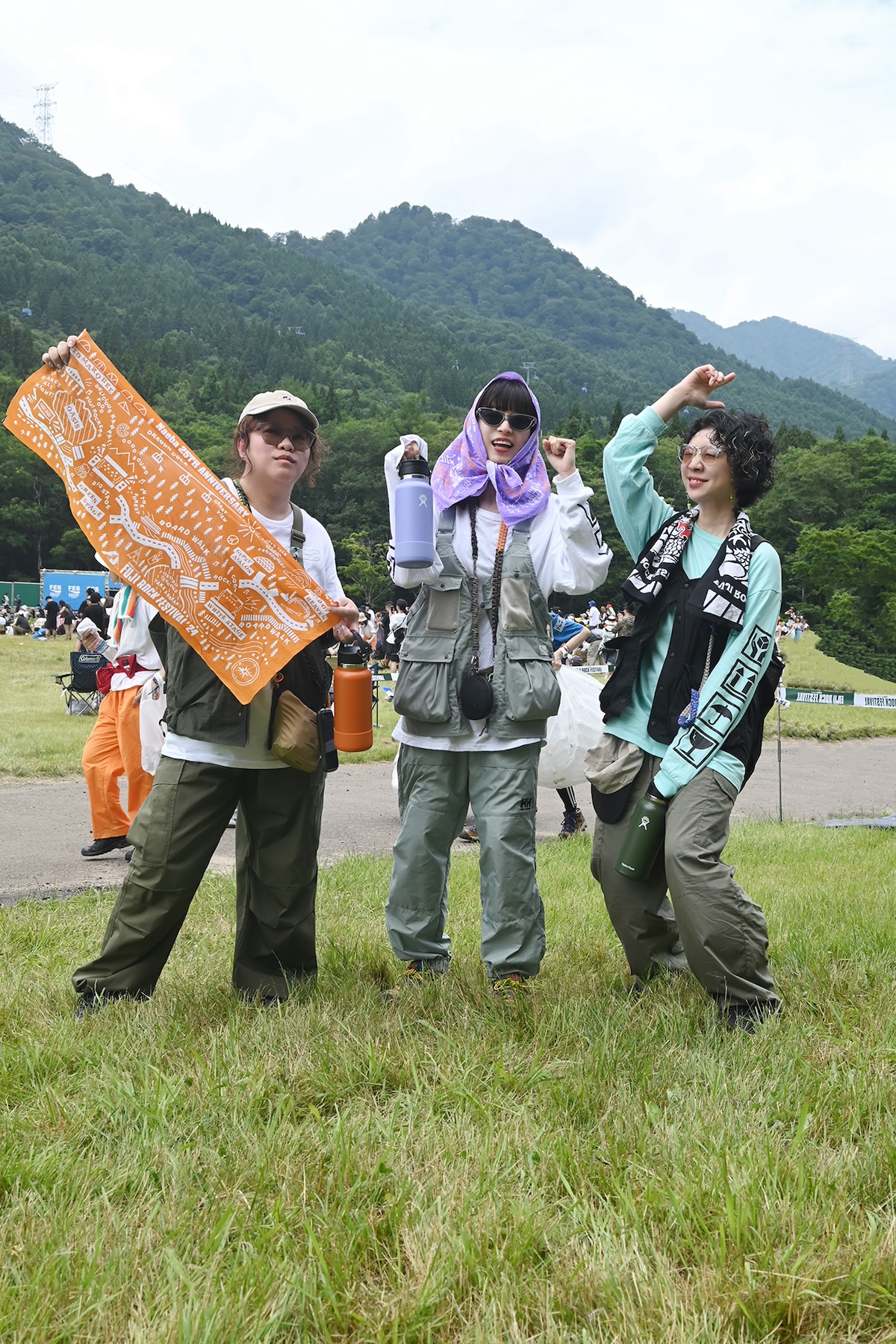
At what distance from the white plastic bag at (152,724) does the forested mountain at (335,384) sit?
2846mm

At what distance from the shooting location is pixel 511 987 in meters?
3.88

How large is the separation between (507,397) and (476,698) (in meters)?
1.12

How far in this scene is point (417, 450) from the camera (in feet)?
12.9

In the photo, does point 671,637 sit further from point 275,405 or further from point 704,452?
point 275,405

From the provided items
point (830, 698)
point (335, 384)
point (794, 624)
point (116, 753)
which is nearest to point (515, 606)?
point (116, 753)

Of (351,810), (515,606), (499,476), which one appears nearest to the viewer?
(515,606)

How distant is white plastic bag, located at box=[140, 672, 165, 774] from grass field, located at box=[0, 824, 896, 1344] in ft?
9.49

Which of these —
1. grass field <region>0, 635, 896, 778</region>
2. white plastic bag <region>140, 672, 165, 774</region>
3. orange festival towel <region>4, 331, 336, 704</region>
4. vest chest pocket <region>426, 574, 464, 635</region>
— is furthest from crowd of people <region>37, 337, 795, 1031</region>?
grass field <region>0, 635, 896, 778</region>

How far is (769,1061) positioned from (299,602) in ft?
6.83

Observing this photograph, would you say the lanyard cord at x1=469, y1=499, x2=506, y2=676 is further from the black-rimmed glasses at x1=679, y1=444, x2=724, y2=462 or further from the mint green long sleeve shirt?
the black-rimmed glasses at x1=679, y1=444, x2=724, y2=462

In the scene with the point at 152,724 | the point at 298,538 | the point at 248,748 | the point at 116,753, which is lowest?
the point at 116,753

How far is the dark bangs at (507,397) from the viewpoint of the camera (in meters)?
4.17

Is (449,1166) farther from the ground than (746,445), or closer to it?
closer to it

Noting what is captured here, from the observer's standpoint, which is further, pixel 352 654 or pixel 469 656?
pixel 469 656
